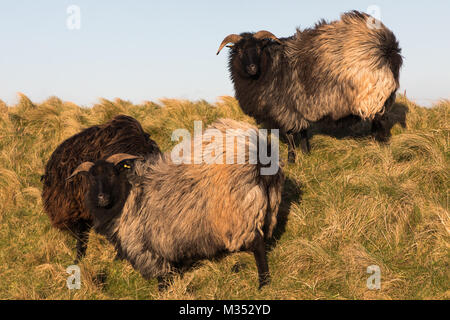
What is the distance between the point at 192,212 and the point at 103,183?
43.3 inches

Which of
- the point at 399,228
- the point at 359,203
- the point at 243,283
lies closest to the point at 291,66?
the point at 359,203

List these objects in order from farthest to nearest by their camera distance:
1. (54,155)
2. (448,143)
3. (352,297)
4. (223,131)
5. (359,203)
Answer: (448,143)
(54,155)
(359,203)
(223,131)
(352,297)

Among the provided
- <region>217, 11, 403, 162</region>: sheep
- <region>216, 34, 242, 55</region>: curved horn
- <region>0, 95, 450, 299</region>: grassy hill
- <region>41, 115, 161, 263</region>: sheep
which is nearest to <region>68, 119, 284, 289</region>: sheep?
<region>0, 95, 450, 299</region>: grassy hill

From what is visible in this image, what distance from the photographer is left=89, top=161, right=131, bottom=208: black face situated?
5320 mm

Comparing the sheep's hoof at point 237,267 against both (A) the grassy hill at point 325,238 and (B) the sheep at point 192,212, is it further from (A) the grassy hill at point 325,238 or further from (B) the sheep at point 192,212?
(B) the sheep at point 192,212

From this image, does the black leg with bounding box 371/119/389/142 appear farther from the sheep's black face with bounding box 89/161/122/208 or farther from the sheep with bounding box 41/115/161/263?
the sheep's black face with bounding box 89/161/122/208

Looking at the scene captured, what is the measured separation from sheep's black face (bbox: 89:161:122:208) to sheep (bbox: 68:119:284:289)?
0.03 meters

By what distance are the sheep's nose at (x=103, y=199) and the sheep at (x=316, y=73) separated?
3541mm

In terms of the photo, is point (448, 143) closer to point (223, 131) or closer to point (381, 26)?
point (381, 26)

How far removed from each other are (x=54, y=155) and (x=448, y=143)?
248 inches

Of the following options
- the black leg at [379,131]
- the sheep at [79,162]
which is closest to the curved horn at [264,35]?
the black leg at [379,131]

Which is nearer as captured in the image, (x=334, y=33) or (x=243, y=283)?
(x=243, y=283)

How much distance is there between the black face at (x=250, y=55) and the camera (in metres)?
7.72
